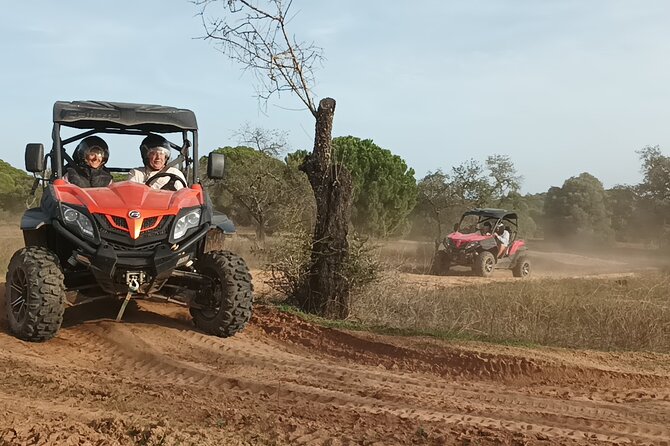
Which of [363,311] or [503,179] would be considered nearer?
[363,311]

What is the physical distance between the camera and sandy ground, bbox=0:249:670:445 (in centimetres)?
383

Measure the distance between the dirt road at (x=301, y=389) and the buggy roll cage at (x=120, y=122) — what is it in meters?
1.71

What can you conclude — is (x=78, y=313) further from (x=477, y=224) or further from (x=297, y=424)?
(x=477, y=224)

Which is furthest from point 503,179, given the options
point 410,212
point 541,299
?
point 541,299

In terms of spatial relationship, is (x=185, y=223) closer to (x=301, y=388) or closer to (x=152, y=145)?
(x=152, y=145)

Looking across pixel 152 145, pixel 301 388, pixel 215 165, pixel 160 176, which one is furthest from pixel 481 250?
pixel 301 388

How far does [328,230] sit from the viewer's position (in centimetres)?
889

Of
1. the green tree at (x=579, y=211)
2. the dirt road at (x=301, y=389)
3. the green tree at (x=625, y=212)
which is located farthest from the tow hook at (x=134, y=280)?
the green tree at (x=579, y=211)

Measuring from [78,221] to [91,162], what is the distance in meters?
1.36

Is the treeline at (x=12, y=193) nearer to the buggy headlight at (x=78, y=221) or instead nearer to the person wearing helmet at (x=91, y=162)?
the person wearing helmet at (x=91, y=162)

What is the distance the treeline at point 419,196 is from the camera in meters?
27.6

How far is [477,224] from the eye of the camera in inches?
836

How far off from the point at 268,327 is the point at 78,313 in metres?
2.02

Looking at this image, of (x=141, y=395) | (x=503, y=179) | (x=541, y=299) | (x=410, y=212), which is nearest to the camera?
(x=141, y=395)
